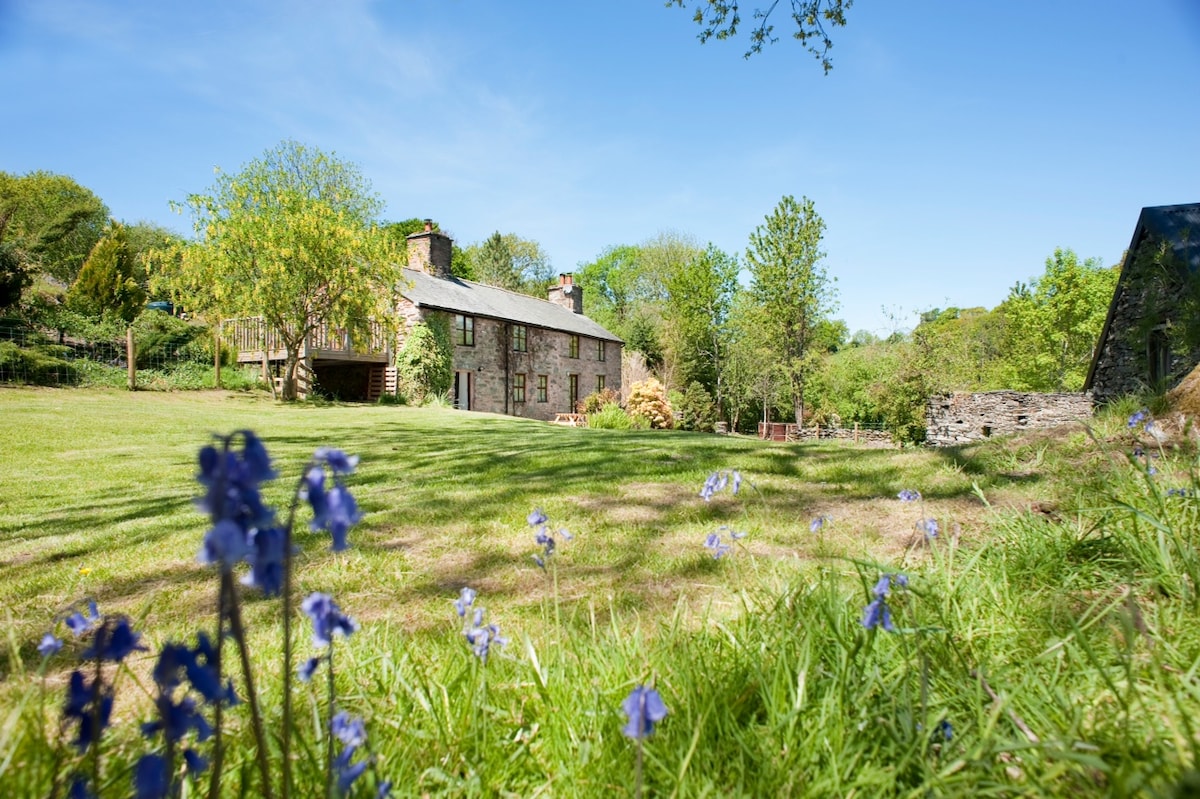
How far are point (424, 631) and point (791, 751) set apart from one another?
1535mm

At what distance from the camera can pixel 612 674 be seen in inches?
62.6

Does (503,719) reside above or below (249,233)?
below

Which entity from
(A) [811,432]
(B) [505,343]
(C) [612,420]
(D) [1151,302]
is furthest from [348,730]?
(A) [811,432]

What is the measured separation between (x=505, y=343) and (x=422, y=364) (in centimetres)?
544

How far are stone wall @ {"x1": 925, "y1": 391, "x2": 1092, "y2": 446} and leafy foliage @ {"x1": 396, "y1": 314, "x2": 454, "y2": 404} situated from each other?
1737cm

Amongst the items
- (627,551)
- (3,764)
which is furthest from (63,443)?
(3,764)

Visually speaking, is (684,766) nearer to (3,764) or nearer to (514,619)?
(3,764)

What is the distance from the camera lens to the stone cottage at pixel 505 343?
25.9 meters

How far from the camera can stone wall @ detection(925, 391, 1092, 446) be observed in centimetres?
1881

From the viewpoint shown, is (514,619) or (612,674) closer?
(612,674)

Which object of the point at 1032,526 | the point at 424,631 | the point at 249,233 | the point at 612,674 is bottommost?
the point at 424,631

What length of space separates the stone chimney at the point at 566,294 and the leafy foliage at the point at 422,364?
14900 millimetres

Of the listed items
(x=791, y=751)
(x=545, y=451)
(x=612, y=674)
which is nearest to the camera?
(x=791, y=751)

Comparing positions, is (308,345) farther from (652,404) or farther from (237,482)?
(237,482)
